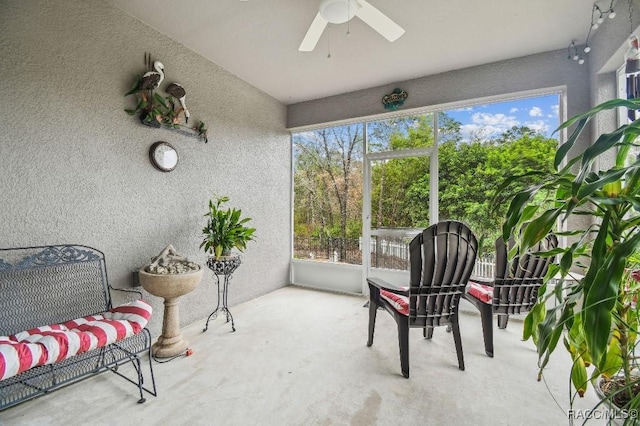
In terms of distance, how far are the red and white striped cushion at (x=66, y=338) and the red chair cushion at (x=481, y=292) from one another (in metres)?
2.57

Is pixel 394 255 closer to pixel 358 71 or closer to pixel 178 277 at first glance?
pixel 358 71

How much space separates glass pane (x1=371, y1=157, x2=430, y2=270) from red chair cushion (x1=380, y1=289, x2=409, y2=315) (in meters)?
1.55

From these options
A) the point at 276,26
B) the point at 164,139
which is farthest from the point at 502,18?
the point at 164,139

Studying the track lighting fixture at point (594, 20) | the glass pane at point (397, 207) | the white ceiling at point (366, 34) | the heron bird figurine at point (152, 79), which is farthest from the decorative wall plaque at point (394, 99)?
the heron bird figurine at point (152, 79)

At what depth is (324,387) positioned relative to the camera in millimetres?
1923

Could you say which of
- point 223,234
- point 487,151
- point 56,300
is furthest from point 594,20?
point 56,300

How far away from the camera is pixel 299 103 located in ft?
14.8

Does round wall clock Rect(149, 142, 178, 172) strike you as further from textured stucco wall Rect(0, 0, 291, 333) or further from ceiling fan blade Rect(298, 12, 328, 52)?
ceiling fan blade Rect(298, 12, 328, 52)

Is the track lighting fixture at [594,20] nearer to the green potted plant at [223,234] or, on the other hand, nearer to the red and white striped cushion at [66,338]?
the green potted plant at [223,234]

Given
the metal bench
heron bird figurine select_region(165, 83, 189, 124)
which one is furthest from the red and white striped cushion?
heron bird figurine select_region(165, 83, 189, 124)

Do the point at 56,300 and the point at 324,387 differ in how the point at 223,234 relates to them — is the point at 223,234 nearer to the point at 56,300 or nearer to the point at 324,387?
the point at 56,300

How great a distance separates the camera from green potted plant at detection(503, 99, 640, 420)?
716 mm

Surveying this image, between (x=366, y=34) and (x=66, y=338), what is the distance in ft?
10.5

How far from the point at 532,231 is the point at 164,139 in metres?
3.00
